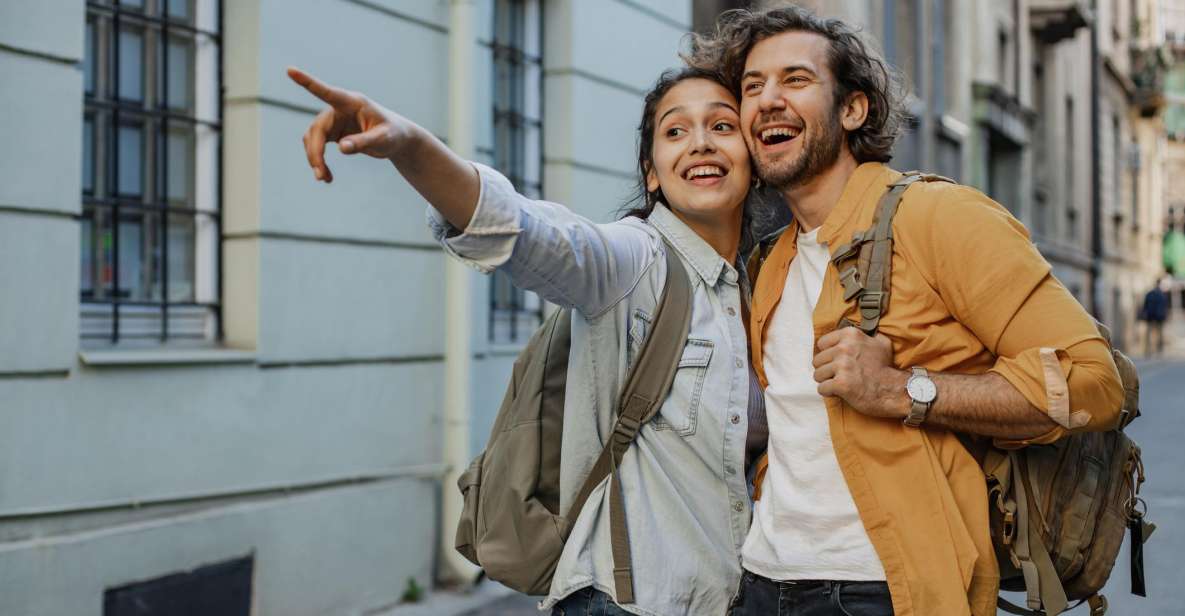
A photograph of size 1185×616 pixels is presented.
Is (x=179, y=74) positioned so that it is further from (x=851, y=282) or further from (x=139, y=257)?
(x=851, y=282)

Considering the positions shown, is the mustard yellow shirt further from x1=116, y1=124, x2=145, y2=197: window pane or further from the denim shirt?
x1=116, y1=124, x2=145, y2=197: window pane

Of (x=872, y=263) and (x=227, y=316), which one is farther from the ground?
(x=872, y=263)

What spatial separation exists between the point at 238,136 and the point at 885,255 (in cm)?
382

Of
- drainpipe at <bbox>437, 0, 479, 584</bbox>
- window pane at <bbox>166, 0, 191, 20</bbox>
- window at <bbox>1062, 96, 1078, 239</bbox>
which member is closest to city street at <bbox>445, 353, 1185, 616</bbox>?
drainpipe at <bbox>437, 0, 479, 584</bbox>

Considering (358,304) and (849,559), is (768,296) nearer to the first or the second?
(849,559)

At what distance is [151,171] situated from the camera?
5020mm

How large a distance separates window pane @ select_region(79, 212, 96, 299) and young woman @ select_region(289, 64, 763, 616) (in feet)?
10.1

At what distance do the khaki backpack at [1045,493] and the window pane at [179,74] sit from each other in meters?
3.79

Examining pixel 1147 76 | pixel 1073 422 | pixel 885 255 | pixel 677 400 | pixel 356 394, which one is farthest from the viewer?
pixel 1147 76

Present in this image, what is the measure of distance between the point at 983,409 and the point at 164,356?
360 cm

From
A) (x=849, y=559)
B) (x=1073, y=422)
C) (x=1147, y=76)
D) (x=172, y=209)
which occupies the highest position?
(x=1147, y=76)

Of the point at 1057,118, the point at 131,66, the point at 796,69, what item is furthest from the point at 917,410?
the point at 1057,118

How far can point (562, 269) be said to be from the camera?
211cm

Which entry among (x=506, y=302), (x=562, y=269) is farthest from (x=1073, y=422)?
(x=506, y=302)
